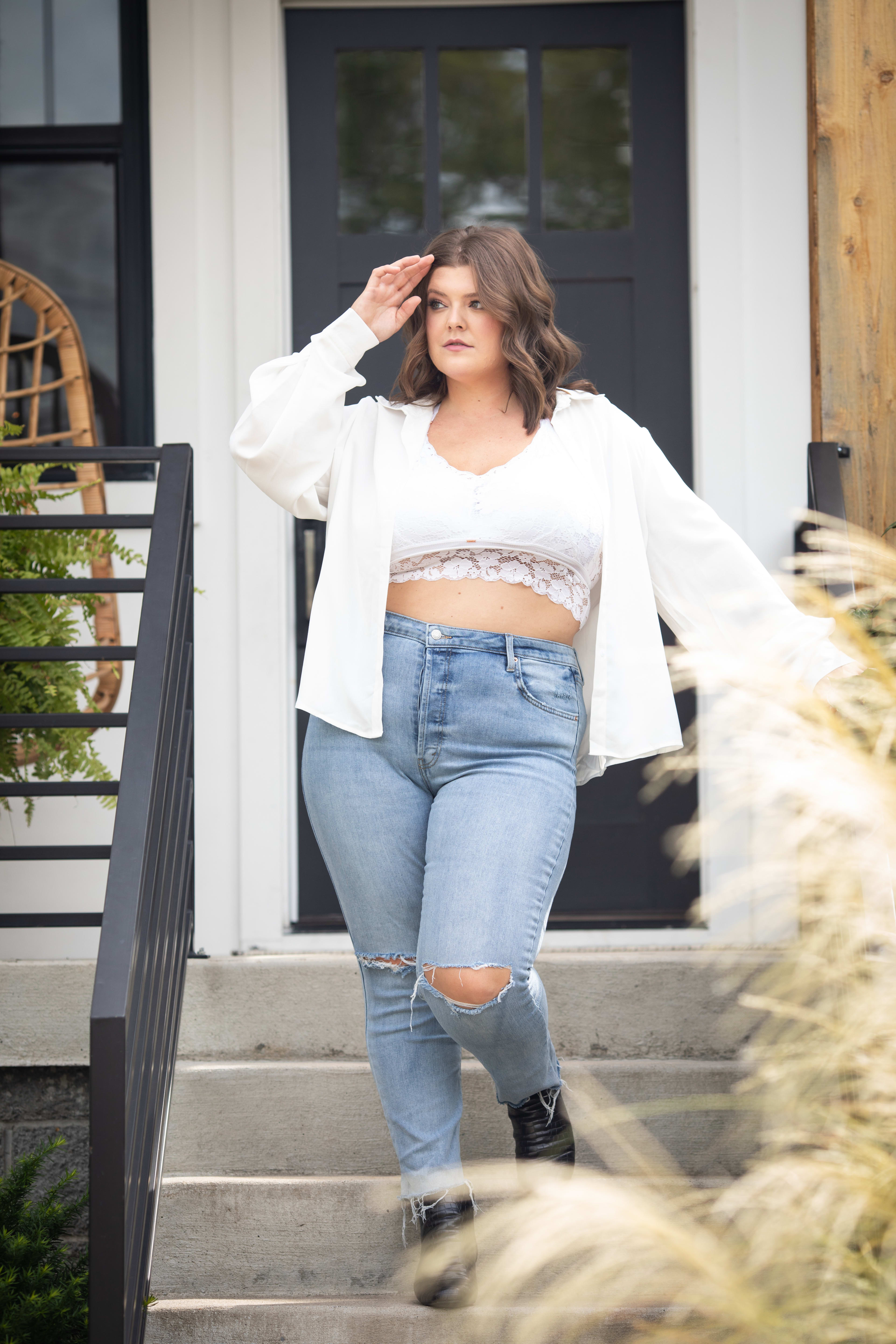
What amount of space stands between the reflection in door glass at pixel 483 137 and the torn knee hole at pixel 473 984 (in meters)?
2.03

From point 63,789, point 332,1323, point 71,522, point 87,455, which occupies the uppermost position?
point 87,455

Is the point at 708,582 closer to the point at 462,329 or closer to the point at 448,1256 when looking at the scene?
the point at 462,329

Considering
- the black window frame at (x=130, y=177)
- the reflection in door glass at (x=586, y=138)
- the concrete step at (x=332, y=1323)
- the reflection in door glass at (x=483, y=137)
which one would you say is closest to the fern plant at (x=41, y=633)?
the black window frame at (x=130, y=177)

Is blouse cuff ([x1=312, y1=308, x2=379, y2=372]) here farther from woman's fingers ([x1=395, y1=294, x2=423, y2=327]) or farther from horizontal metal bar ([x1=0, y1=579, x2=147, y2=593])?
horizontal metal bar ([x1=0, y1=579, x2=147, y2=593])

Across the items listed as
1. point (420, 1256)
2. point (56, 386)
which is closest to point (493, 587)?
point (420, 1256)

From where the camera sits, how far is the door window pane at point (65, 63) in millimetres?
2809

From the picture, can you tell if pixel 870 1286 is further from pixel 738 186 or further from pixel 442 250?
pixel 738 186

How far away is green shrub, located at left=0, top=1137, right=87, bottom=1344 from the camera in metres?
1.57


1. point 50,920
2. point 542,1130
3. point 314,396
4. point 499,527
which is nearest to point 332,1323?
point 542,1130

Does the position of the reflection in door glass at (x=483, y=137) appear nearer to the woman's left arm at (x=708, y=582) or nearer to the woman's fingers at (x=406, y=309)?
the woman's fingers at (x=406, y=309)

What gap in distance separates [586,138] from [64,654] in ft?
6.21

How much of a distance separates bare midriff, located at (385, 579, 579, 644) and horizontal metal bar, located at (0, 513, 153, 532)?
56cm

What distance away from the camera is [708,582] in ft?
5.46

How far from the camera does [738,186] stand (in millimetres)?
2619
